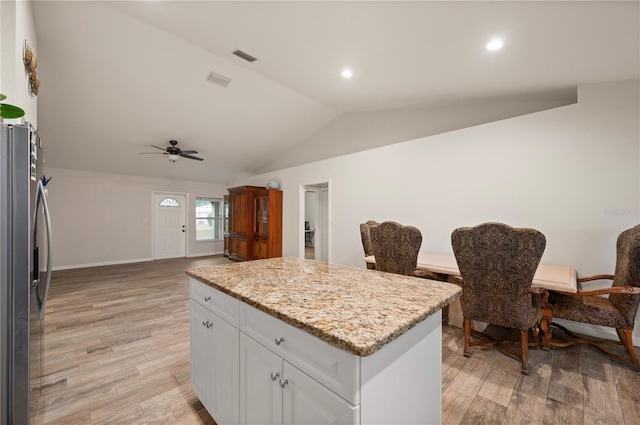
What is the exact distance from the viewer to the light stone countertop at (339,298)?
2.69ft

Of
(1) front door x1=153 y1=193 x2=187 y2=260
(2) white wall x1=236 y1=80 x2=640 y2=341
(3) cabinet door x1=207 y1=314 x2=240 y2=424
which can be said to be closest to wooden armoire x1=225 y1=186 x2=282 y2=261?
(1) front door x1=153 y1=193 x2=187 y2=260

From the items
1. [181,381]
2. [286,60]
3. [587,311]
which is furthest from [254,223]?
[587,311]

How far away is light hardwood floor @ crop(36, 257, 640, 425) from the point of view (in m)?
1.65

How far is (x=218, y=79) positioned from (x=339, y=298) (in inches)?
154

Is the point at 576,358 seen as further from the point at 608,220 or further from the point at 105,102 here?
the point at 105,102

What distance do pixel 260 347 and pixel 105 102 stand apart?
4829 mm

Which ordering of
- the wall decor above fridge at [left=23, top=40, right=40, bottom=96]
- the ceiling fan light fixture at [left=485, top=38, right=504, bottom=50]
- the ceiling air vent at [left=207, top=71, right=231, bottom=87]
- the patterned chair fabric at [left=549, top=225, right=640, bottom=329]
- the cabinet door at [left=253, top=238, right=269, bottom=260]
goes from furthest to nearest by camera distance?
the cabinet door at [left=253, top=238, right=269, bottom=260], the ceiling air vent at [left=207, top=71, right=231, bottom=87], the ceiling fan light fixture at [left=485, top=38, right=504, bottom=50], the patterned chair fabric at [left=549, top=225, right=640, bottom=329], the wall decor above fridge at [left=23, top=40, right=40, bottom=96]

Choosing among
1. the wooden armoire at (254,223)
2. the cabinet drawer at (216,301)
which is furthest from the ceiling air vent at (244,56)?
the wooden armoire at (254,223)

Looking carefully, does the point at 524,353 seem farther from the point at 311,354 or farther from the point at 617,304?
the point at 311,354

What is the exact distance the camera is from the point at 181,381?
1987 millimetres

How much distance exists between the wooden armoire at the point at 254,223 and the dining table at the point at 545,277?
3668 mm

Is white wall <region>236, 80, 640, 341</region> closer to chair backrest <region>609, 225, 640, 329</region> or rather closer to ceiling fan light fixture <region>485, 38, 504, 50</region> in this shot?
chair backrest <region>609, 225, 640, 329</region>

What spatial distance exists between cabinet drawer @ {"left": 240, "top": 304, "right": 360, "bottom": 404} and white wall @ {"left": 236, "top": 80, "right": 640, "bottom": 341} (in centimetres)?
331

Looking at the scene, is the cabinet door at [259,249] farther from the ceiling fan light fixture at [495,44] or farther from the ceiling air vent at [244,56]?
the ceiling fan light fixture at [495,44]
